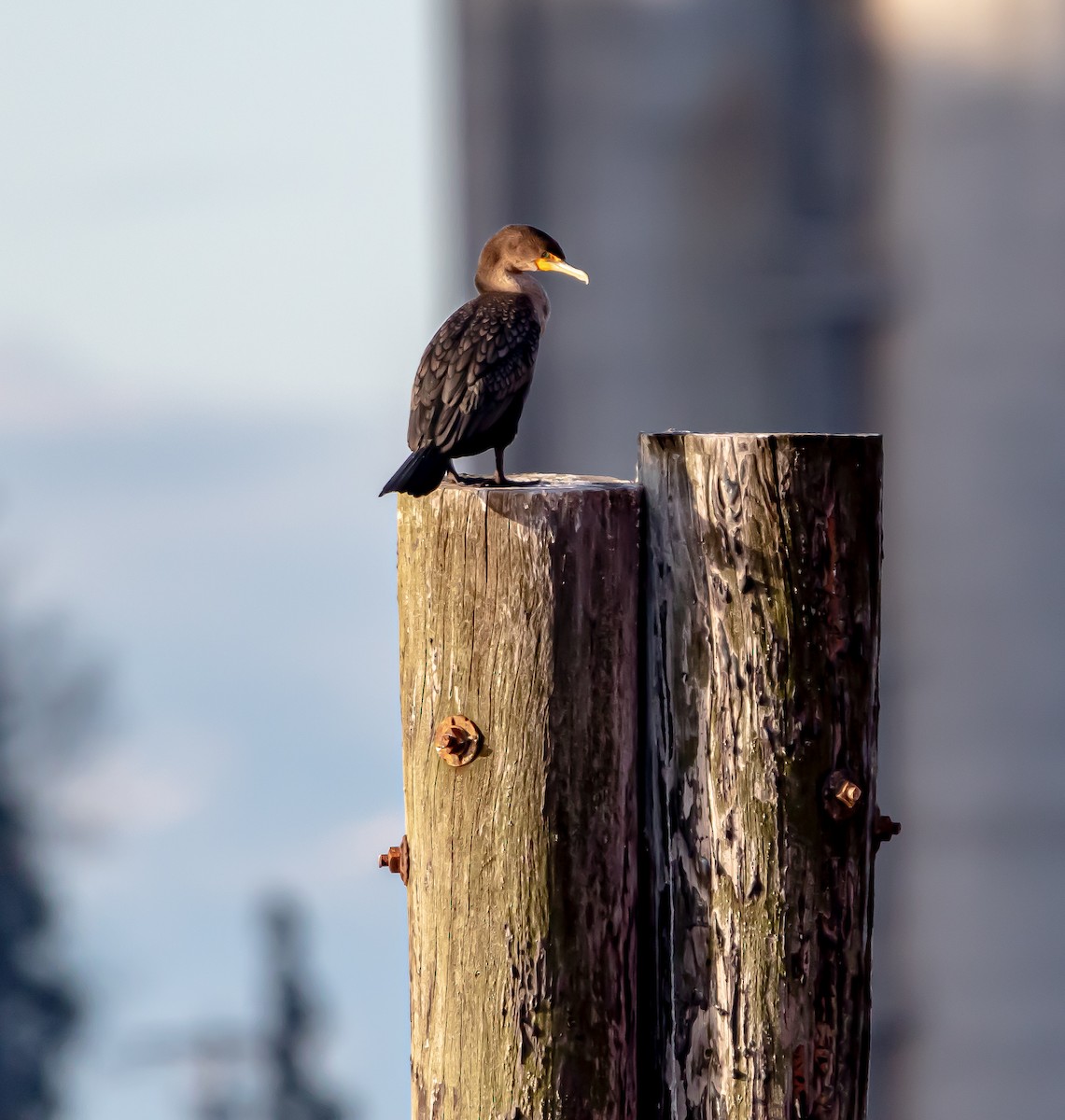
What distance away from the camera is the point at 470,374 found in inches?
103

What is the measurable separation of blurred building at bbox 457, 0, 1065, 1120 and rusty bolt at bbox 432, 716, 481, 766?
2.68m

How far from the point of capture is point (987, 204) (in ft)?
15.7

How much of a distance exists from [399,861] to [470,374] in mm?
833

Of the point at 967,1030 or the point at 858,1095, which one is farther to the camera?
the point at 967,1030

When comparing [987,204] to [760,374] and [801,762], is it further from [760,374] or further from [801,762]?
[801,762]

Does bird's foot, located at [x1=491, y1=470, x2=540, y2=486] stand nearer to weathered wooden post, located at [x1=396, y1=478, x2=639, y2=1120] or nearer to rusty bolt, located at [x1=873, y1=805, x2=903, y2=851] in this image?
weathered wooden post, located at [x1=396, y1=478, x2=639, y2=1120]

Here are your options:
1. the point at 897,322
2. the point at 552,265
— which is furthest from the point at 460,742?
the point at 897,322

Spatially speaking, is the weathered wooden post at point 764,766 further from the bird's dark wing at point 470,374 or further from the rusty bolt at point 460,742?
the bird's dark wing at point 470,374

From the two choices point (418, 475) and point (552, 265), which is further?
point (552, 265)

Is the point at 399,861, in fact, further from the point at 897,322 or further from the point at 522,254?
the point at 897,322

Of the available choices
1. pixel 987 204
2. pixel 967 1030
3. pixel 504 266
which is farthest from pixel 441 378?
pixel 967 1030

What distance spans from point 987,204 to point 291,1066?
473cm

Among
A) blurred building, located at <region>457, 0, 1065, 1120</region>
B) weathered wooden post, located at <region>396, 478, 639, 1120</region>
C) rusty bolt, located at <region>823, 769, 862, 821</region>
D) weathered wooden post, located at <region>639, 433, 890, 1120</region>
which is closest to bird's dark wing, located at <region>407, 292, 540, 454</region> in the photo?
weathered wooden post, located at <region>396, 478, 639, 1120</region>

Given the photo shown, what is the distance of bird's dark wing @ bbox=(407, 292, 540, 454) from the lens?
2.56 metres
